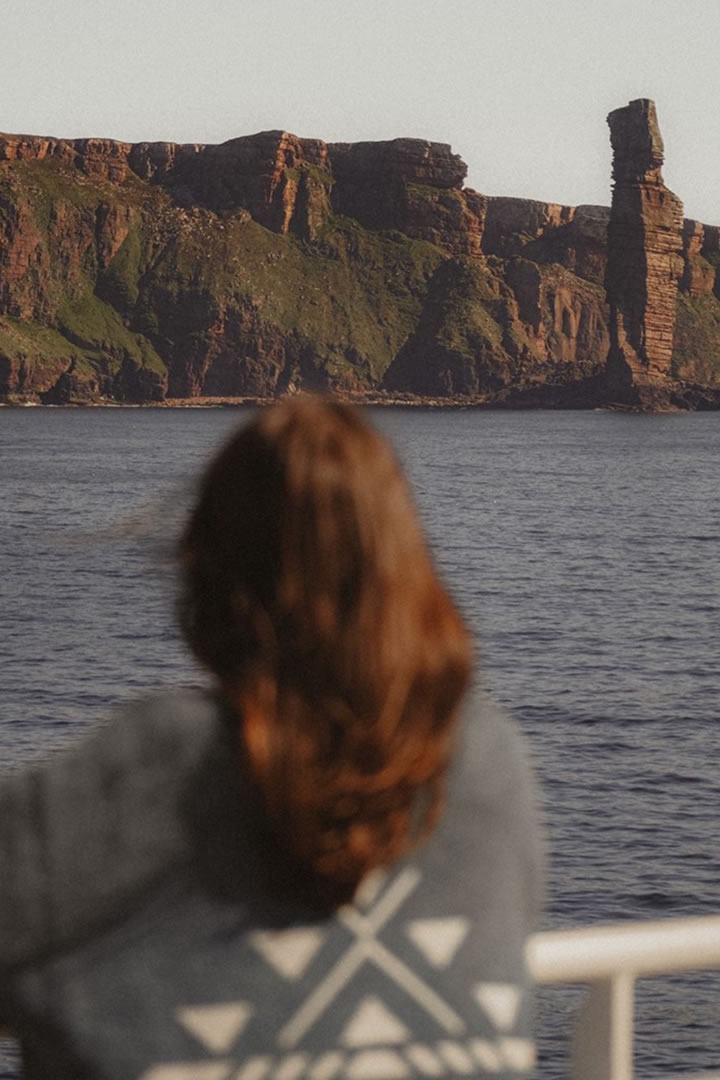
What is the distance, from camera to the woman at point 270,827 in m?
1.83

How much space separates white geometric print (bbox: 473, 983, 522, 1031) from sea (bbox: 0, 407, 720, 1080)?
0.58m

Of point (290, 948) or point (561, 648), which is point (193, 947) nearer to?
point (290, 948)

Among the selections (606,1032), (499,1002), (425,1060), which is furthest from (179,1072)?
(606,1032)

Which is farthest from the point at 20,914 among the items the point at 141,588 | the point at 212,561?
the point at 141,588

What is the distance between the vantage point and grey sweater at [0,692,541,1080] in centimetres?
182

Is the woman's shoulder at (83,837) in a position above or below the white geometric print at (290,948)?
above

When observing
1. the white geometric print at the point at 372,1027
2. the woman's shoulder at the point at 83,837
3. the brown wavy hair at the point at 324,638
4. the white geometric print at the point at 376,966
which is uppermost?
the brown wavy hair at the point at 324,638

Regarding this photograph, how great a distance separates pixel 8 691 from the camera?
42.6m

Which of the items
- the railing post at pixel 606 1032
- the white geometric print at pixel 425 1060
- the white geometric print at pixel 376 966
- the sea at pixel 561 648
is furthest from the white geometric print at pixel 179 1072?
the railing post at pixel 606 1032

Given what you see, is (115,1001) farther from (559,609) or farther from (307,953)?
(559,609)

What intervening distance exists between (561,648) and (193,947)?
48914mm

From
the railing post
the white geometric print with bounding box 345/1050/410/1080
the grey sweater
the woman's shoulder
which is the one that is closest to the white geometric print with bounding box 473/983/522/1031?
the grey sweater

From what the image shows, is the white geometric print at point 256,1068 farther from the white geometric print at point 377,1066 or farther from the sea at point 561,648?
the sea at point 561,648

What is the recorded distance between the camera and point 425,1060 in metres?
1.93
